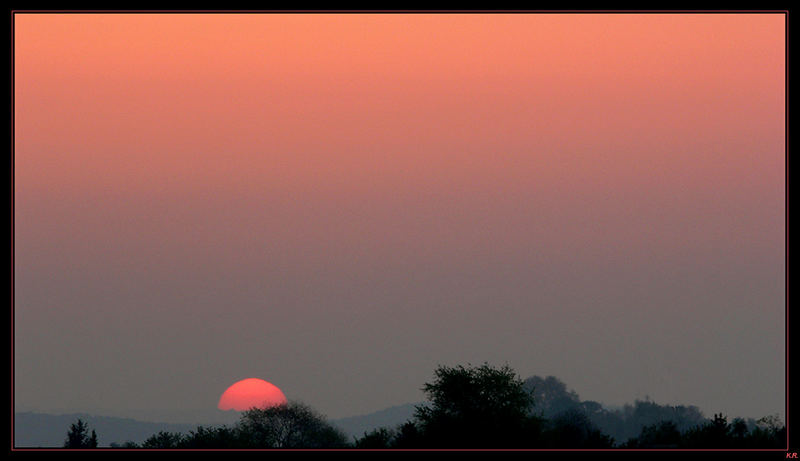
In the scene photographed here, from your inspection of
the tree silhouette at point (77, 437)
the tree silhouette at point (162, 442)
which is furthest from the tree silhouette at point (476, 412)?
the tree silhouette at point (77, 437)

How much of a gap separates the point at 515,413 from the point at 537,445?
4.40m

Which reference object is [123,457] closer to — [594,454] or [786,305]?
[594,454]

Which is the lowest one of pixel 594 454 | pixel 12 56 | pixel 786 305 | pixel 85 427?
pixel 85 427

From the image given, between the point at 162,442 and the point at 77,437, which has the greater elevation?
the point at 162,442

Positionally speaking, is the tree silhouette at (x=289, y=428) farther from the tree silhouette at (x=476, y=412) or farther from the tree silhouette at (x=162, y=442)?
the tree silhouette at (x=476, y=412)

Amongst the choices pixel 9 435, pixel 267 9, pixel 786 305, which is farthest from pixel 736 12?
pixel 9 435

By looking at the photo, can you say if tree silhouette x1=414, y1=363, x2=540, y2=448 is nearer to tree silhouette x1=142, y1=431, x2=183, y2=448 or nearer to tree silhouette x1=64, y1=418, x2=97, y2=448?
tree silhouette x1=142, y1=431, x2=183, y2=448

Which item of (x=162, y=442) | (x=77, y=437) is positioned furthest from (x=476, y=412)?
(x=77, y=437)

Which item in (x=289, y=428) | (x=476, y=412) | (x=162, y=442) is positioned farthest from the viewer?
(x=289, y=428)

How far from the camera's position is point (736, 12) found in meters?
38.9

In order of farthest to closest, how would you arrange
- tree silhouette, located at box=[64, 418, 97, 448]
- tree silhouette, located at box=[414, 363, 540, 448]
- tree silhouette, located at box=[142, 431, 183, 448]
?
1. tree silhouette, located at box=[64, 418, 97, 448]
2. tree silhouette, located at box=[142, 431, 183, 448]
3. tree silhouette, located at box=[414, 363, 540, 448]

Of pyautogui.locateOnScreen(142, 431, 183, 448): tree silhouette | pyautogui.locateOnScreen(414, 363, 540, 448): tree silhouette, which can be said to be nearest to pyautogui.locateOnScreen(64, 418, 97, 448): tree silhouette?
pyautogui.locateOnScreen(142, 431, 183, 448): tree silhouette

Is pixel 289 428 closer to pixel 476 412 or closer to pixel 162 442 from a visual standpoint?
pixel 162 442

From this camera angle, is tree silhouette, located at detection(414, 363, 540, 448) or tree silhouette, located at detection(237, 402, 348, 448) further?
tree silhouette, located at detection(237, 402, 348, 448)
